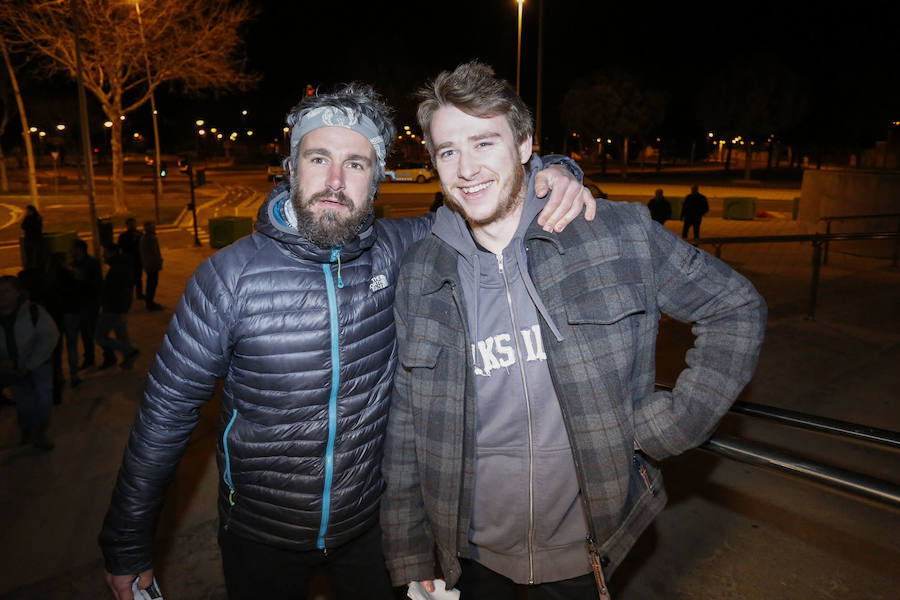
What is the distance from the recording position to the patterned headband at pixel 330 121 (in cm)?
243

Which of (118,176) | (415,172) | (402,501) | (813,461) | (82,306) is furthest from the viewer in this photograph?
(415,172)

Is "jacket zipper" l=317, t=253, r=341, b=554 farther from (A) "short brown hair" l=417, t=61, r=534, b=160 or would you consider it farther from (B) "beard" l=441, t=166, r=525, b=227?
(A) "short brown hair" l=417, t=61, r=534, b=160

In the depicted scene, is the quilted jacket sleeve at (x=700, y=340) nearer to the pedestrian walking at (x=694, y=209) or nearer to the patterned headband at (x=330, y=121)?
the patterned headband at (x=330, y=121)

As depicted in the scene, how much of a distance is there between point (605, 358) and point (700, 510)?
283 cm

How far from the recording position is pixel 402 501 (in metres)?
2.20

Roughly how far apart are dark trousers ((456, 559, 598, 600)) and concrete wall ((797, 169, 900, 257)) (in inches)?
602

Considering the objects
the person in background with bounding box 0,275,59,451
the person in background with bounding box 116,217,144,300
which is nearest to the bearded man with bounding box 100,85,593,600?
the person in background with bounding box 0,275,59,451

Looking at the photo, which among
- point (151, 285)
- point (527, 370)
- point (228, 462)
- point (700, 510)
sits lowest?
point (700, 510)

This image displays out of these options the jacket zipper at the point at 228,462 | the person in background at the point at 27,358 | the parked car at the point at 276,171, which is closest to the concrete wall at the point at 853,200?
the parked car at the point at 276,171

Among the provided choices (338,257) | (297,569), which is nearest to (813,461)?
(338,257)

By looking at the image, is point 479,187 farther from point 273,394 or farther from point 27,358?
point 27,358

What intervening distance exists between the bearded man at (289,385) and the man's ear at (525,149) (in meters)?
0.12

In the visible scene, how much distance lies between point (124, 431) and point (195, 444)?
1.07 meters

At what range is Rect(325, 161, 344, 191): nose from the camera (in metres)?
2.36
